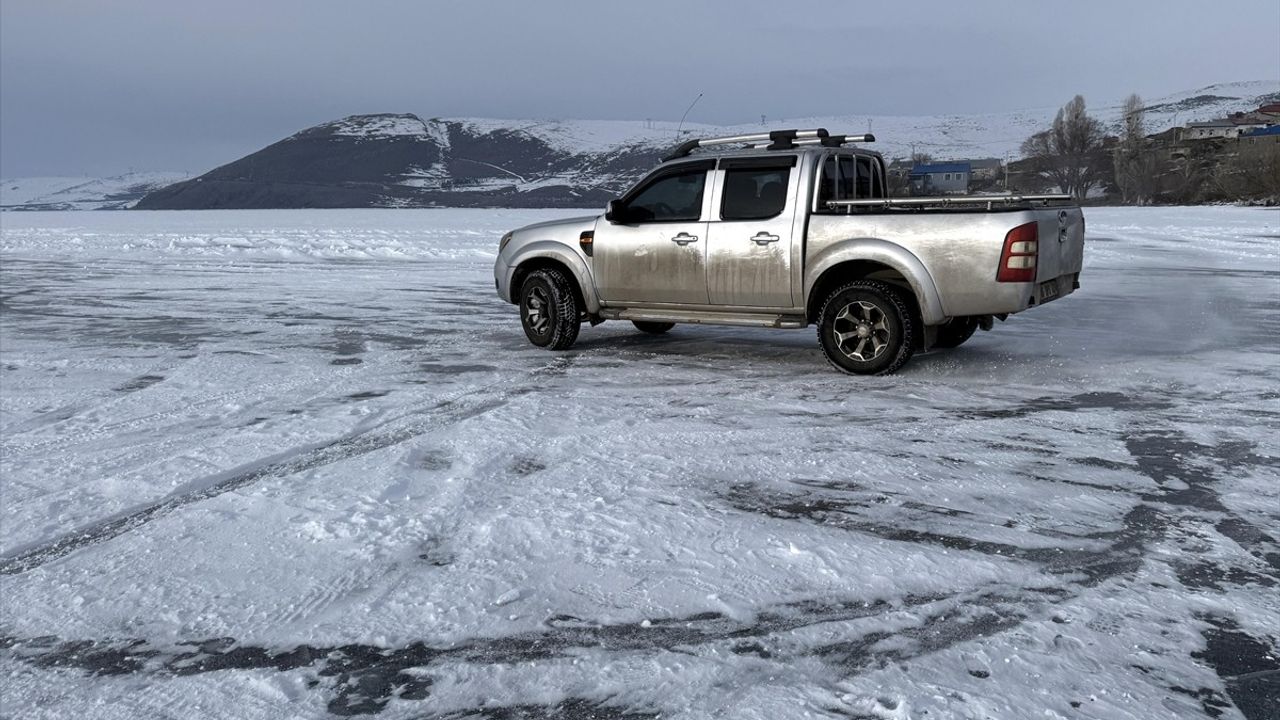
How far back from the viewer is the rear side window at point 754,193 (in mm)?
8180

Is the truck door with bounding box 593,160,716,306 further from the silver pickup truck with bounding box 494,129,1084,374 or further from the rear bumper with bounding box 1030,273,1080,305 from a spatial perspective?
the rear bumper with bounding box 1030,273,1080,305

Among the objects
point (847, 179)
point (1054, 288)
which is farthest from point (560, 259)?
point (1054, 288)

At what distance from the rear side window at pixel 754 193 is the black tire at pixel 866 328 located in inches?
35.9

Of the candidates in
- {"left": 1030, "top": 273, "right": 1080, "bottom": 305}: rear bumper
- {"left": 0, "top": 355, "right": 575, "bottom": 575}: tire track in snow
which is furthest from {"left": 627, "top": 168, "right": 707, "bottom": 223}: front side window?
{"left": 1030, "top": 273, "right": 1080, "bottom": 305}: rear bumper

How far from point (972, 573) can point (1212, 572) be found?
2.93 ft

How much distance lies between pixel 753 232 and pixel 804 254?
480 mm

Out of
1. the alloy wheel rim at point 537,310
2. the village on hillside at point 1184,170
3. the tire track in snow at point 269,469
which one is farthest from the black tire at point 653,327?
the village on hillside at point 1184,170

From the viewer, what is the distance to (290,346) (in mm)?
9656

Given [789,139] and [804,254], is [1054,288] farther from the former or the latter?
[789,139]

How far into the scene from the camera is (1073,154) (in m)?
111

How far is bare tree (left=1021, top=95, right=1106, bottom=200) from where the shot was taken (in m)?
104

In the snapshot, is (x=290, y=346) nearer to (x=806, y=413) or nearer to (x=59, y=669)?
(x=806, y=413)

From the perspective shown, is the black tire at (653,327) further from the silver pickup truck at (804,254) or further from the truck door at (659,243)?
the truck door at (659,243)

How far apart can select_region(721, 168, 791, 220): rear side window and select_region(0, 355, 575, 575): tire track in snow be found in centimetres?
230
